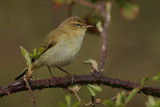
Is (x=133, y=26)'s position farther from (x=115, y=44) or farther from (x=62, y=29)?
(x=62, y=29)

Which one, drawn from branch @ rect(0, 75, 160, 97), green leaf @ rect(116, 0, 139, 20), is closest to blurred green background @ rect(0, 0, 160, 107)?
green leaf @ rect(116, 0, 139, 20)

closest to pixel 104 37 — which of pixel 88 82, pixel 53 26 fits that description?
pixel 88 82

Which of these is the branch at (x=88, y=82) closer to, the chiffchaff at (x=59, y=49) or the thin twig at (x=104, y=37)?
the thin twig at (x=104, y=37)

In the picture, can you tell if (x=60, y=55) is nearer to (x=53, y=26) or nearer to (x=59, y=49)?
(x=59, y=49)

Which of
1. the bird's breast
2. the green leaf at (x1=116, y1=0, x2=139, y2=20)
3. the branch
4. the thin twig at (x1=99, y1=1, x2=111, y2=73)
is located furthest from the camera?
the bird's breast

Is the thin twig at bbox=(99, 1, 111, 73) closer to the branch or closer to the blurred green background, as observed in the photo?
the branch

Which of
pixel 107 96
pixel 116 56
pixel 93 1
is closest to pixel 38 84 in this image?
pixel 93 1
